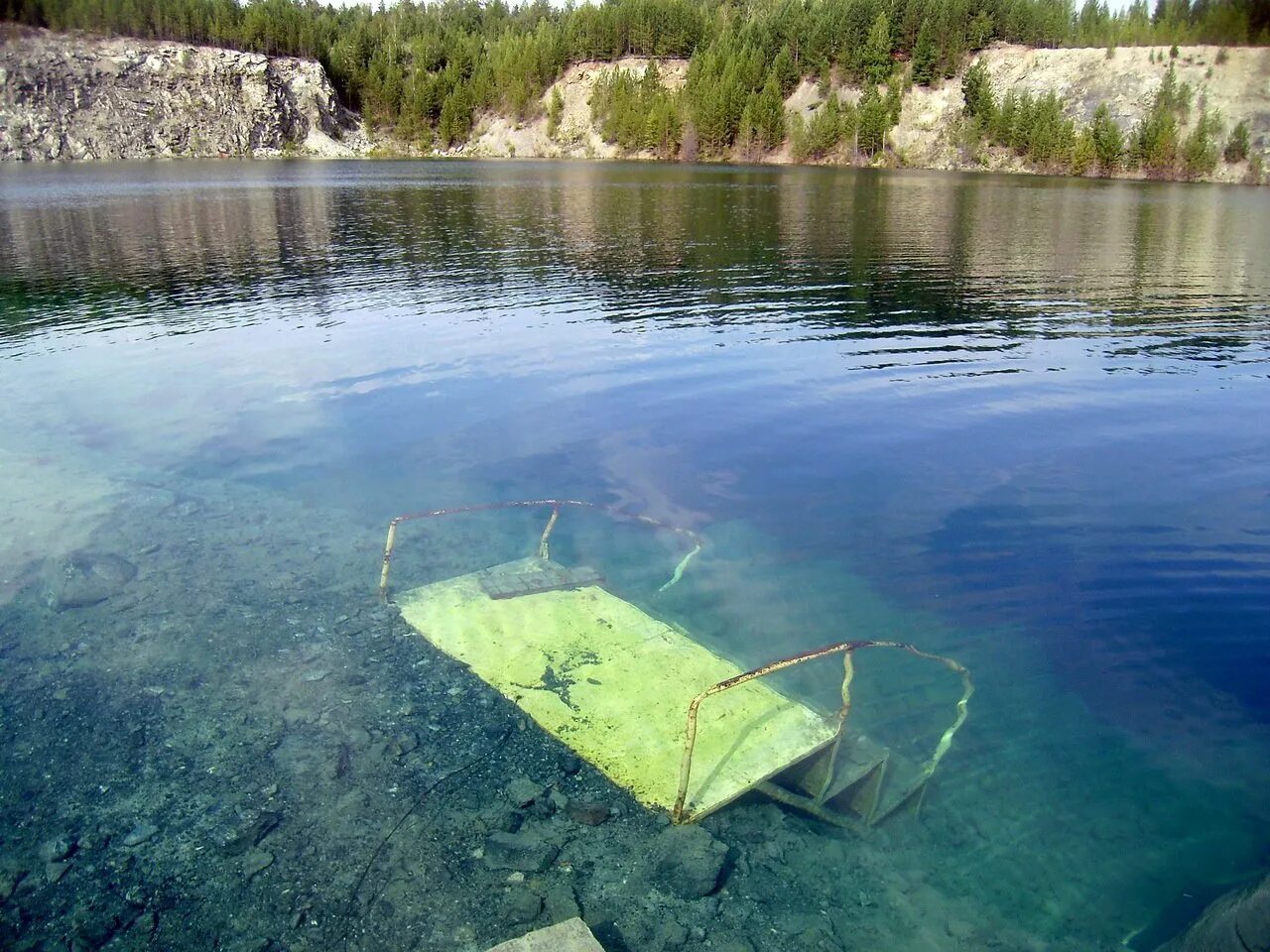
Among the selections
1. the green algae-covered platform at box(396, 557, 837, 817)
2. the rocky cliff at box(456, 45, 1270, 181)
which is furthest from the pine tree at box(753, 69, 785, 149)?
the green algae-covered platform at box(396, 557, 837, 817)

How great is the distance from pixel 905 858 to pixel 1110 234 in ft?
212

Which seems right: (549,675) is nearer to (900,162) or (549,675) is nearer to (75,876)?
(75,876)

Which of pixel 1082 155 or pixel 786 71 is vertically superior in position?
pixel 786 71

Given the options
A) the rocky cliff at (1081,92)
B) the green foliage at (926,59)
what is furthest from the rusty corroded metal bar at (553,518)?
the green foliage at (926,59)

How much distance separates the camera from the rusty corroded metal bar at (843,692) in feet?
32.3

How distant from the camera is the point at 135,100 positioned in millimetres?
178875

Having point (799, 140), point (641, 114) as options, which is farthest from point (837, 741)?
point (641, 114)

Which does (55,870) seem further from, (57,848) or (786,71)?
(786,71)

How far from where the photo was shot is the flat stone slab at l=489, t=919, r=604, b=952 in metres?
8.13

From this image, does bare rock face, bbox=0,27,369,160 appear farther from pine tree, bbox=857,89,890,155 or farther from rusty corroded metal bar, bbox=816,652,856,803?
rusty corroded metal bar, bbox=816,652,856,803

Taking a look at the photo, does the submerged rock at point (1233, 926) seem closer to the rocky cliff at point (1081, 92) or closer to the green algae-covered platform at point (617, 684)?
the green algae-covered platform at point (617, 684)

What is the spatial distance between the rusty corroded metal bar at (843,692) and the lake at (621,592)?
0.21 metres

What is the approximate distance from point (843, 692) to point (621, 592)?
Answer: 216 inches

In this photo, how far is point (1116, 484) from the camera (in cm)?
2016
